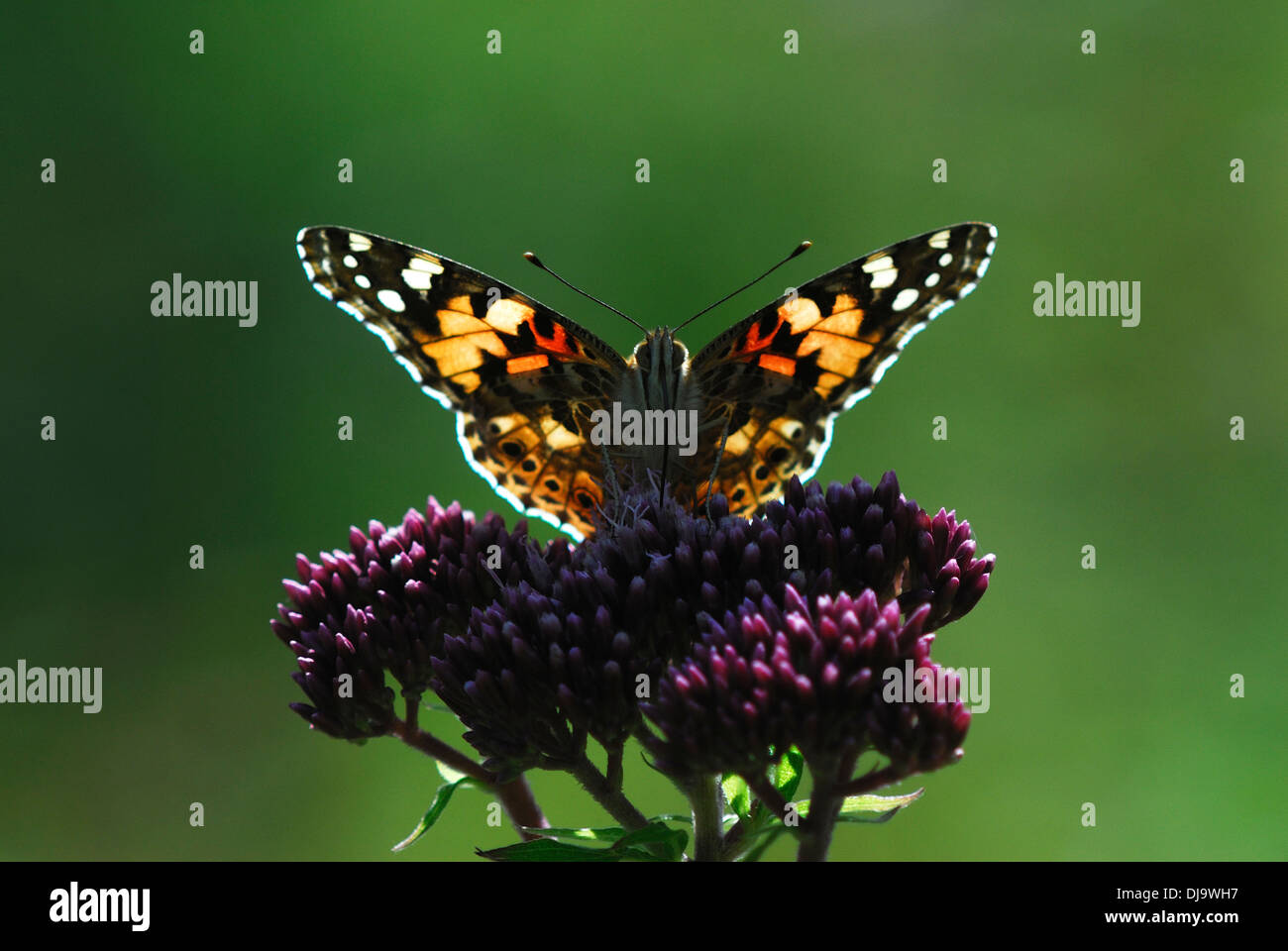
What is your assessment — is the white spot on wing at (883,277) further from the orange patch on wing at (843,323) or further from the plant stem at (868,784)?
the plant stem at (868,784)

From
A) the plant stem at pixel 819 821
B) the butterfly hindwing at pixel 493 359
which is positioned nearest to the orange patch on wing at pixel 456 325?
the butterfly hindwing at pixel 493 359

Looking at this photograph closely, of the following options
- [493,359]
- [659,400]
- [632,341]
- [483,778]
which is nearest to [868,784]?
[483,778]

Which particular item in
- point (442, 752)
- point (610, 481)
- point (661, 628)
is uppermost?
point (610, 481)

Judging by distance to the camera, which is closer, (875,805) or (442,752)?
(875,805)

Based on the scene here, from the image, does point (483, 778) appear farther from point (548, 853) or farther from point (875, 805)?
point (875, 805)

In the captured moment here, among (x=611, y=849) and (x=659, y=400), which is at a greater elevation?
(x=659, y=400)

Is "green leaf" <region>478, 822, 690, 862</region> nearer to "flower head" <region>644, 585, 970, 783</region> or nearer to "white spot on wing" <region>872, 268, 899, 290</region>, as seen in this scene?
"flower head" <region>644, 585, 970, 783</region>
